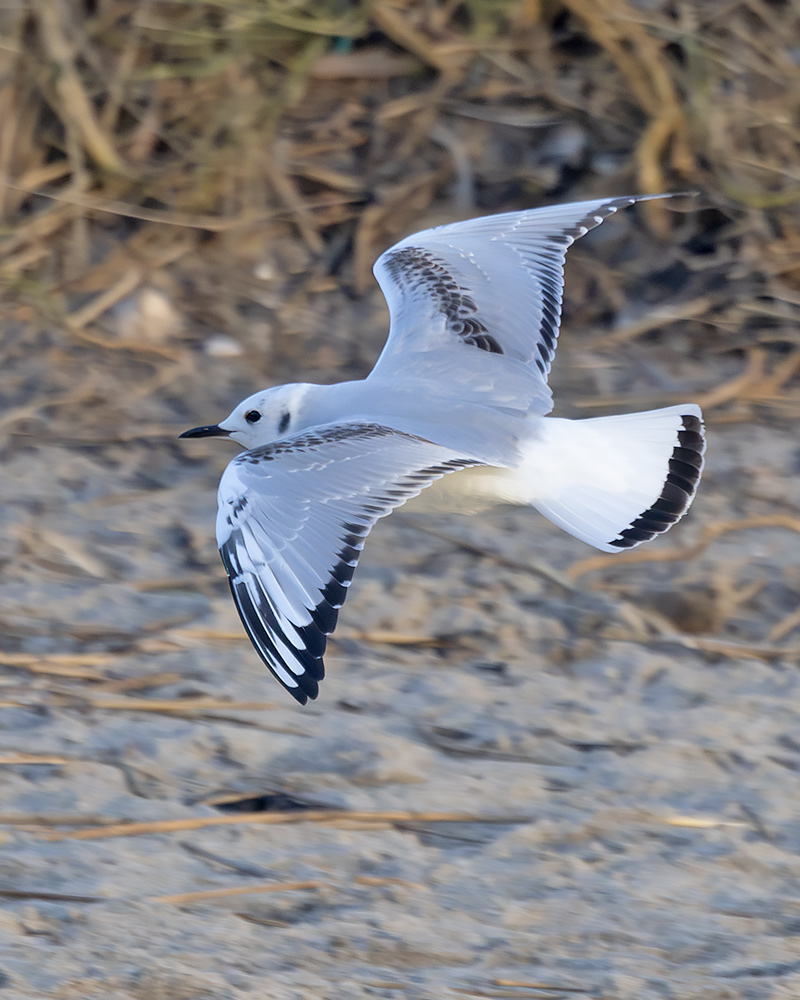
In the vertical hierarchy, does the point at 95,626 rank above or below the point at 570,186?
below

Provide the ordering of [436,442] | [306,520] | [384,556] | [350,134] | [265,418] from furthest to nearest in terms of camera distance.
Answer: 1. [350,134]
2. [384,556]
3. [265,418]
4. [436,442]
5. [306,520]

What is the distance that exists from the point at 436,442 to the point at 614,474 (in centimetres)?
46

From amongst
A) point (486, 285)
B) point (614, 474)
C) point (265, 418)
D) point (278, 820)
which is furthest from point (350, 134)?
point (278, 820)

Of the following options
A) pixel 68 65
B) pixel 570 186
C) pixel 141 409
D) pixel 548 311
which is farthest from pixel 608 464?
pixel 68 65

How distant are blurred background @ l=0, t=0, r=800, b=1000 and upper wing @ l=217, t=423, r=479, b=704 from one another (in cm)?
43

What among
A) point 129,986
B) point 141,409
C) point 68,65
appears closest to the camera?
point 129,986

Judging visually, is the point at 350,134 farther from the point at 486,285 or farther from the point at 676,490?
the point at 676,490

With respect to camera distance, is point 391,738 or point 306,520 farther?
point 391,738

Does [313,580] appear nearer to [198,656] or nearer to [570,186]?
[198,656]

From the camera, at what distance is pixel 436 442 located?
128 inches

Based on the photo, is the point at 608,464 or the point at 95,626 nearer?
the point at 608,464

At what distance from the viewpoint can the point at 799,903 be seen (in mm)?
2879

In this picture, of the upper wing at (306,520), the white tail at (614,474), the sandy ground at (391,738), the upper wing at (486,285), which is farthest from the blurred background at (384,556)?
the upper wing at (486,285)

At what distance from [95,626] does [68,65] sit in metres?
2.49
